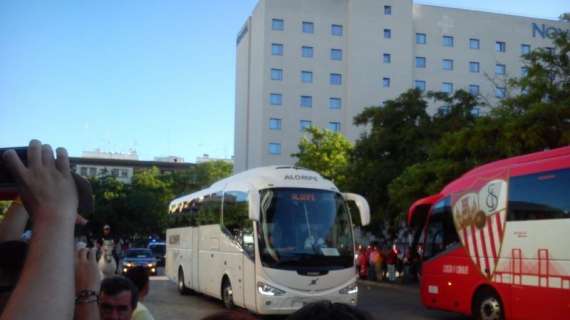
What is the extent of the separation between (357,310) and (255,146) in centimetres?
6643

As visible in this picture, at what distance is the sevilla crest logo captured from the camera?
44.7 feet

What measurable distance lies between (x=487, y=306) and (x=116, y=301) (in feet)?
36.2

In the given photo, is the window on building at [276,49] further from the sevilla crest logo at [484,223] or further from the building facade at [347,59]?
the sevilla crest logo at [484,223]

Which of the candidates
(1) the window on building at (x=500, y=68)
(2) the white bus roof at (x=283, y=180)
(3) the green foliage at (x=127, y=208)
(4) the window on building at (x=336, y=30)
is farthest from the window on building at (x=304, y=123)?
(2) the white bus roof at (x=283, y=180)

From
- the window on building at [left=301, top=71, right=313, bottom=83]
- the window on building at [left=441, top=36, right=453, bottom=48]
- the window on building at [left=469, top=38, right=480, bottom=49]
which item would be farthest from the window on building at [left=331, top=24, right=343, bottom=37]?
the window on building at [left=469, top=38, right=480, bottom=49]

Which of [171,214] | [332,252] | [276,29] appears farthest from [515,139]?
[276,29]

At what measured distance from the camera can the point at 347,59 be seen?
2707 inches

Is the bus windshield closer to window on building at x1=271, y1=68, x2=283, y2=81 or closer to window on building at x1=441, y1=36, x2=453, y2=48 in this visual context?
window on building at x1=271, y1=68, x2=283, y2=81

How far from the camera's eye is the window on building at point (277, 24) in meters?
66.8

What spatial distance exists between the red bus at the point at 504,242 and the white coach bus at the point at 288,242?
82.0 inches

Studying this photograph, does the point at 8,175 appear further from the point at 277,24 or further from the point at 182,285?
the point at 277,24

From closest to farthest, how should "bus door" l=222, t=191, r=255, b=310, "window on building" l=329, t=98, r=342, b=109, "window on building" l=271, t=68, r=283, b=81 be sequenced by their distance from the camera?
"bus door" l=222, t=191, r=255, b=310, "window on building" l=271, t=68, r=283, b=81, "window on building" l=329, t=98, r=342, b=109

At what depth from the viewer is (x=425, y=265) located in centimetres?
1645

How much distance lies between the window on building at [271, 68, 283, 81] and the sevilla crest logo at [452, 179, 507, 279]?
52625 mm
